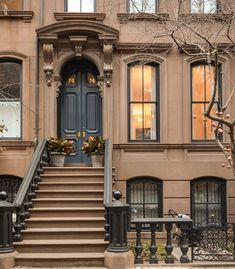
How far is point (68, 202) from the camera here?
1178cm

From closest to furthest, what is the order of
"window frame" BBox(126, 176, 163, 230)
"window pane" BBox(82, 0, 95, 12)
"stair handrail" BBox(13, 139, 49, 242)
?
"stair handrail" BBox(13, 139, 49, 242) < "window frame" BBox(126, 176, 163, 230) < "window pane" BBox(82, 0, 95, 12)

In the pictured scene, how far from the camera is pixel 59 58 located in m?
14.5

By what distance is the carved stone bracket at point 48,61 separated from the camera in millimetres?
14117

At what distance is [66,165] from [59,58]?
10.5 ft

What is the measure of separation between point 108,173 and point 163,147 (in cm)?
289

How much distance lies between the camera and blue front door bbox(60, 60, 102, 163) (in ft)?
49.0

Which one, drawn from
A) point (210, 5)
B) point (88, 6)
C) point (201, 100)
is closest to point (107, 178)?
point (201, 100)

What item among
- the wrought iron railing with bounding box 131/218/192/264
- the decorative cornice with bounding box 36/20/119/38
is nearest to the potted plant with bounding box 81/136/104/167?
the decorative cornice with bounding box 36/20/119/38

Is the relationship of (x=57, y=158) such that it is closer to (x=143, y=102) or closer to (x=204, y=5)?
(x=143, y=102)

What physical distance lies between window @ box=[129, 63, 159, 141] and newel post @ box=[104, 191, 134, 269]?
198 inches

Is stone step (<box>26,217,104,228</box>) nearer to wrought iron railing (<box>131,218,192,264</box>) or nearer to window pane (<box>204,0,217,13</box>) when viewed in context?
wrought iron railing (<box>131,218,192,264</box>)

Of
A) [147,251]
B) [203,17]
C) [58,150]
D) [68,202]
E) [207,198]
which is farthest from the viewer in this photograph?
[207,198]

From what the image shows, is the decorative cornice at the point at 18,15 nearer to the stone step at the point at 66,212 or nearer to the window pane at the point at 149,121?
the window pane at the point at 149,121

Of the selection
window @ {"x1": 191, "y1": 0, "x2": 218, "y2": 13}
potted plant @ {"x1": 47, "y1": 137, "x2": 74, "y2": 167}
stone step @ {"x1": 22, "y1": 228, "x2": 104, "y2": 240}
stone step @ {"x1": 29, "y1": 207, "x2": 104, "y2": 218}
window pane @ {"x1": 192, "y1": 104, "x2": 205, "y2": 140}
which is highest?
window @ {"x1": 191, "y1": 0, "x2": 218, "y2": 13}
